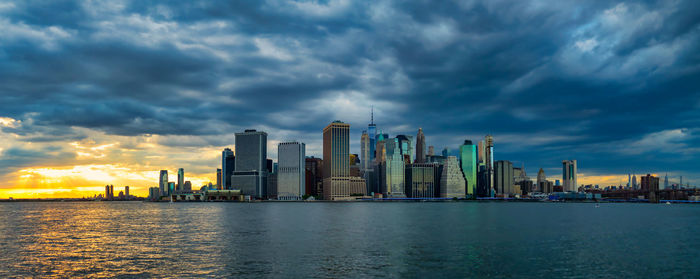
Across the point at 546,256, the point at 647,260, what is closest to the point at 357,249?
the point at 546,256

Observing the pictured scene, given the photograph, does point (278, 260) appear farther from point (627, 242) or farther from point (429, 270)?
point (627, 242)

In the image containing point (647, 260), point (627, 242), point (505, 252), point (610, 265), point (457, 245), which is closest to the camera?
point (610, 265)

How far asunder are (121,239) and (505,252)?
7526 cm

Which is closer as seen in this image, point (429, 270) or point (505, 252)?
point (429, 270)

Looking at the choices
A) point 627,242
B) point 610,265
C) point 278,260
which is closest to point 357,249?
point 278,260

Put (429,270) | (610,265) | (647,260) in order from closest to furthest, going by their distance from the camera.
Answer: (429,270), (610,265), (647,260)

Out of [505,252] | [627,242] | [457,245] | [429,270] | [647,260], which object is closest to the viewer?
[429,270]

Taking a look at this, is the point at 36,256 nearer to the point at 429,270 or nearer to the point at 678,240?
the point at 429,270

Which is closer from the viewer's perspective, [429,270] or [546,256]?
[429,270]

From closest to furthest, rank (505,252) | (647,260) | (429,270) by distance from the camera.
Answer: (429,270), (647,260), (505,252)

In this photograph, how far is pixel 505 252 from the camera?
7781cm

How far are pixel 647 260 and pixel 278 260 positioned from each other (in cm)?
5432

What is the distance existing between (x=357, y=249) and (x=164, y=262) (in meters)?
30.6

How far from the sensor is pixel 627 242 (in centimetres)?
9594
